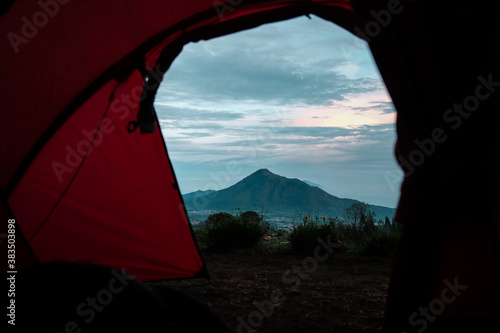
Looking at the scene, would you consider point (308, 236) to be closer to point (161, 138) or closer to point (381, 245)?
point (381, 245)

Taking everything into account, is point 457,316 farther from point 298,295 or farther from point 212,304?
point 212,304

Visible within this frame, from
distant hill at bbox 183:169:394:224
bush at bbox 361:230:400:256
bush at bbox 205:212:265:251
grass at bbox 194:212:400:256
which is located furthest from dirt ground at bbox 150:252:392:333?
distant hill at bbox 183:169:394:224

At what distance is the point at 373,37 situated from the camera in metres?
2.29

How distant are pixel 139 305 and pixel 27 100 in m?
2.30

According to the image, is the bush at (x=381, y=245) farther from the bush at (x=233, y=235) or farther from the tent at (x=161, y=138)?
the tent at (x=161, y=138)

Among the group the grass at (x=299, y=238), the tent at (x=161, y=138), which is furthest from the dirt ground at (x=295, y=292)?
Answer: the tent at (x=161, y=138)

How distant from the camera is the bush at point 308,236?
6.20m

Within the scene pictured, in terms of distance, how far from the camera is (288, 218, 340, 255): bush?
6.20 m

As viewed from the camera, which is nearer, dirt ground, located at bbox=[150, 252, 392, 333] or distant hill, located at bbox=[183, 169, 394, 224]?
dirt ground, located at bbox=[150, 252, 392, 333]

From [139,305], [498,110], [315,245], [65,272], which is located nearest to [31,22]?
[65,272]

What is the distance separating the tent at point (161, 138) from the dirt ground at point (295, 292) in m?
0.50

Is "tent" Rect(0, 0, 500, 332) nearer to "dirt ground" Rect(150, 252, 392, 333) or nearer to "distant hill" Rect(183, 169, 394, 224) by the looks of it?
"dirt ground" Rect(150, 252, 392, 333)

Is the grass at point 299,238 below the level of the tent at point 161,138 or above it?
below

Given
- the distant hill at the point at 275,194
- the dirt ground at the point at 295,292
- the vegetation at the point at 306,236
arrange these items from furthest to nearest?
the distant hill at the point at 275,194 → the vegetation at the point at 306,236 → the dirt ground at the point at 295,292
